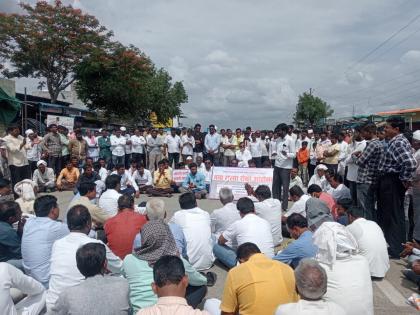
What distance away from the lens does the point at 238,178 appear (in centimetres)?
1141

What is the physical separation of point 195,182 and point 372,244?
7354 mm

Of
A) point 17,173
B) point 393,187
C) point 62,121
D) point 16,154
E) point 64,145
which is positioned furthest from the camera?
point 62,121

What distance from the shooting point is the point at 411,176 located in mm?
5883

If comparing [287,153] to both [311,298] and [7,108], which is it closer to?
[311,298]

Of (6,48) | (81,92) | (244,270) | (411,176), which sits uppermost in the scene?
(6,48)

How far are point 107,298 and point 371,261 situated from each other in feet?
11.5

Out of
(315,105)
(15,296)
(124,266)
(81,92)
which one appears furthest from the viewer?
(315,105)

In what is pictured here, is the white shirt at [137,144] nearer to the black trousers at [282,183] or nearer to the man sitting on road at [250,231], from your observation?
the black trousers at [282,183]

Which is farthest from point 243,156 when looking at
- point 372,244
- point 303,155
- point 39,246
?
point 39,246

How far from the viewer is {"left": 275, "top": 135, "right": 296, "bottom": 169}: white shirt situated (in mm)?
9154

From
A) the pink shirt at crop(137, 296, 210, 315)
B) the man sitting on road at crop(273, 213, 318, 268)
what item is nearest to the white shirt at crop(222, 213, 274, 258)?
the man sitting on road at crop(273, 213, 318, 268)

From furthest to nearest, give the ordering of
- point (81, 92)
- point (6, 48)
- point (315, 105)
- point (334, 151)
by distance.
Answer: point (315, 105) → point (81, 92) → point (6, 48) → point (334, 151)

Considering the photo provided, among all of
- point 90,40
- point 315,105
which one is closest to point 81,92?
point 90,40

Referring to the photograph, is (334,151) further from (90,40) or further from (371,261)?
(90,40)
